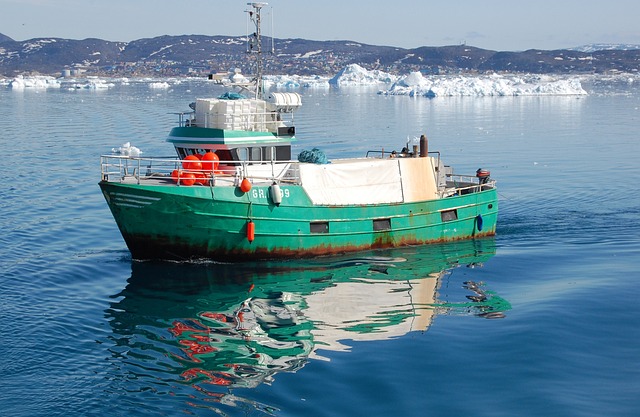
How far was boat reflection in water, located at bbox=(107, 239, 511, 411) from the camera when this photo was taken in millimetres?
15375

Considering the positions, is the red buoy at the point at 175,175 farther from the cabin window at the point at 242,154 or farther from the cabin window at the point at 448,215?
the cabin window at the point at 448,215

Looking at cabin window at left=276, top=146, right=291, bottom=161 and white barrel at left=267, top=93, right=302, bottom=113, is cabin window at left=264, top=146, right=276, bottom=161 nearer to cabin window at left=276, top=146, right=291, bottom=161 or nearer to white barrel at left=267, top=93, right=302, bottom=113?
cabin window at left=276, top=146, right=291, bottom=161

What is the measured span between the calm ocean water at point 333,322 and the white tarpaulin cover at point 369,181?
187 centimetres

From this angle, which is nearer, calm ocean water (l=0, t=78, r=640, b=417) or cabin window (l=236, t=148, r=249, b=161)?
calm ocean water (l=0, t=78, r=640, b=417)

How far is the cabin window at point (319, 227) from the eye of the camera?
23.6m

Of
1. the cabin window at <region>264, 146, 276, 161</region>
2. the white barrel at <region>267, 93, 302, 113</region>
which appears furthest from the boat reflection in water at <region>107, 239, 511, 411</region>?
the white barrel at <region>267, 93, 302, 113</region>

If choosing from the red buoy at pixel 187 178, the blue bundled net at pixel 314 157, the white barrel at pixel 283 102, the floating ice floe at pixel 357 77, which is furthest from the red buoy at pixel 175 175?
the floating ice floe at pixel 357 77

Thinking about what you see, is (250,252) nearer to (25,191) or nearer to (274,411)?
(274,411)

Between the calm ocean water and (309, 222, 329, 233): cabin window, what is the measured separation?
3.37 feet

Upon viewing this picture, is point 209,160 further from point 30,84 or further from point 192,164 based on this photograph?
point 30,84

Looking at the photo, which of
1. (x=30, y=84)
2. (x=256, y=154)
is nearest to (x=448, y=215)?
(x=256, y=154)

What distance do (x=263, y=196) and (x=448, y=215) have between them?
23.6 feet

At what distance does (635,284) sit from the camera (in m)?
20.9

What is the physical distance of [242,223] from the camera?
73.8 ft
